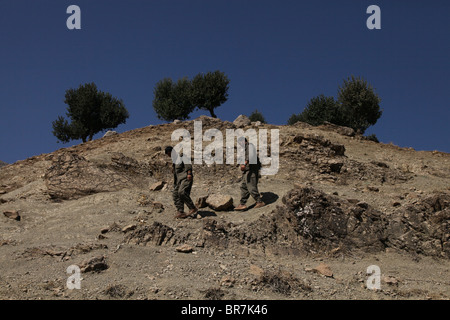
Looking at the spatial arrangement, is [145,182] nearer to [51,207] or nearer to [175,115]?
[51,207]

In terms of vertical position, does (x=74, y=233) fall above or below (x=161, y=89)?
below

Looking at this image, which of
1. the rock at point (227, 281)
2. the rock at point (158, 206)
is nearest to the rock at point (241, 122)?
the rock at point (158, 206)

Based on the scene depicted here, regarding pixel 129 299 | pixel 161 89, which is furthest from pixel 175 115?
pixel 129 299

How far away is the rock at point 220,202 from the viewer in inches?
461

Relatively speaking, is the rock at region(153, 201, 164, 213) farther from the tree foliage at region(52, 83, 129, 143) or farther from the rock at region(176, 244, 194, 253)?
the tree foliage at region(52, 83, 129, 143)

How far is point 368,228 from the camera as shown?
33.0 feet

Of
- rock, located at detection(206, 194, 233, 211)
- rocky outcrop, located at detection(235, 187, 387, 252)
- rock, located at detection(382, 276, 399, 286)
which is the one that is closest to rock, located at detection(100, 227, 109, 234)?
rock, located at detection(206, 194, 233, 211)

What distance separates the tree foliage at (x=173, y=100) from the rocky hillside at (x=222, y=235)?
18.6m

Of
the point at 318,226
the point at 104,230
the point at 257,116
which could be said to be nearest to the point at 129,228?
the point at 104,230

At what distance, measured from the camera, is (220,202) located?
11.8m

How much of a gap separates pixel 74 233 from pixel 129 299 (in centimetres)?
420

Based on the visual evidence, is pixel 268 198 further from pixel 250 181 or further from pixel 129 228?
pixel 129 228

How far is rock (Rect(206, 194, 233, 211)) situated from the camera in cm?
1172

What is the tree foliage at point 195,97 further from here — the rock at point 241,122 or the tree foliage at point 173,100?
the rock at point 241,122
